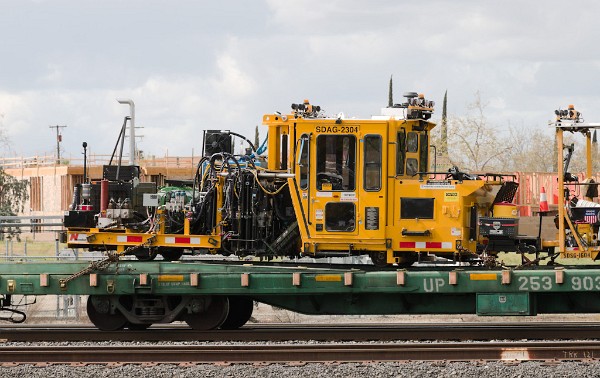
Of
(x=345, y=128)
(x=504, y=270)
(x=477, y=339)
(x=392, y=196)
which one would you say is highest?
(x=345, y=128)

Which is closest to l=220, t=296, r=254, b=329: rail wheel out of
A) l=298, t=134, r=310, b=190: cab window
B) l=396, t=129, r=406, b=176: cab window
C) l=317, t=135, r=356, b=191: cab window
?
l=298, t=134, r=310, b=190: cab window

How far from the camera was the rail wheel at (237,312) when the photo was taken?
1648cm

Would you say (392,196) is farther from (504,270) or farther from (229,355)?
(229,355)

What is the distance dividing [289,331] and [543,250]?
12.7 ft

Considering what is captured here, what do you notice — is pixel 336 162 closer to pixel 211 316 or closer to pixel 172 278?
pixel 172 278

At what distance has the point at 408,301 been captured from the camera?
1530 cm

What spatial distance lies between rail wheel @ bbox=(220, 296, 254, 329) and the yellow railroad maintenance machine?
40.0 inches

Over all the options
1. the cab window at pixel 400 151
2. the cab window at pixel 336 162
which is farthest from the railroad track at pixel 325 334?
the cab window at pixel 400 151

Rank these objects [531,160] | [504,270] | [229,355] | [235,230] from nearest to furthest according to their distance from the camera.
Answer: [229,355], [504,270], [235,230], [531,160]

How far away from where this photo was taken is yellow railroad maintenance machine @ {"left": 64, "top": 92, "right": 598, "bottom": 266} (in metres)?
15.0

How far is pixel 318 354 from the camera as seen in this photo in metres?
13.6

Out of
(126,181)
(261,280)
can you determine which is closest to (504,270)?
(261,280)

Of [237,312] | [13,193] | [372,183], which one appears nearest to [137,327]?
[237,312]

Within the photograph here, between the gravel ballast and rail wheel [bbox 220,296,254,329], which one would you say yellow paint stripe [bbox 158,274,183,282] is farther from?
the gravel ballast
